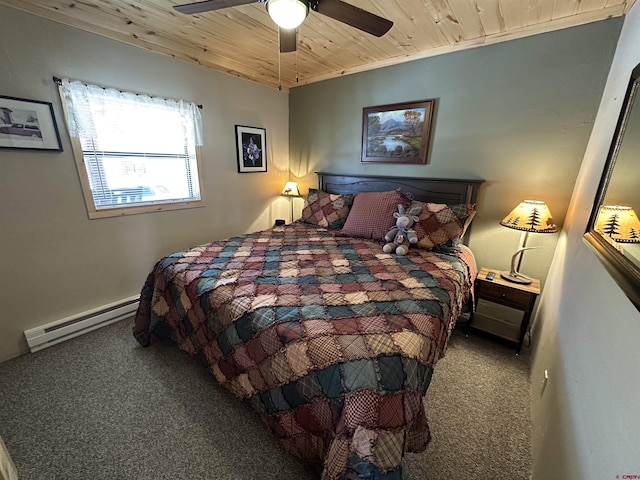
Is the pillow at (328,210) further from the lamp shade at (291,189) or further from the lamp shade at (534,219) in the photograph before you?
the lamp shade at (534,219)

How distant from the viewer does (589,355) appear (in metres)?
0.93

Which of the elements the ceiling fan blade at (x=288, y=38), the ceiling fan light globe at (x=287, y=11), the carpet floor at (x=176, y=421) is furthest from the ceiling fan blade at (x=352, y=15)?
the carpet floor at (x=176, y=421)

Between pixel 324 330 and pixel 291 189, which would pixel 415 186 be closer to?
pixel 291 189

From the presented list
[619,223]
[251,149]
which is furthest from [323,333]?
[251,149]

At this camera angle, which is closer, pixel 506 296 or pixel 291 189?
pixel 506 296

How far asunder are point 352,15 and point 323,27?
2.58ft

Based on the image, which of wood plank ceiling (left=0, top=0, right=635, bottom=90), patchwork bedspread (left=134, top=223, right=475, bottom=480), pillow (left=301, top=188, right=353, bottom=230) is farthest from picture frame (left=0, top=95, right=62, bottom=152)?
pillow (left=301, top=188, right=353, bottom=230)

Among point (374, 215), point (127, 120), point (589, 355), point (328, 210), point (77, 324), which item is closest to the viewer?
point (589, 355)

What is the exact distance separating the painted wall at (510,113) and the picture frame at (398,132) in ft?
0.26

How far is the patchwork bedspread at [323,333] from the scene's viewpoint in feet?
3.16

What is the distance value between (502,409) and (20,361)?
331 cm

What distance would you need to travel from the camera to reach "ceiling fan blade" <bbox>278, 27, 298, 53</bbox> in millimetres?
1556

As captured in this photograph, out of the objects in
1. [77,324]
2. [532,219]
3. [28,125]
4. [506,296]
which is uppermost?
[28,125]

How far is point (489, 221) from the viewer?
7.77 feet
